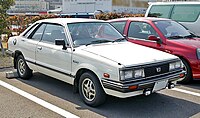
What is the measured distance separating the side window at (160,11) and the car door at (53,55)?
4.55 metres

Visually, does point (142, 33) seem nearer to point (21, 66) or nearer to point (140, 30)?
point (140, 30)

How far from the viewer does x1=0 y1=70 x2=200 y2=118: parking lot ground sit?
416cm

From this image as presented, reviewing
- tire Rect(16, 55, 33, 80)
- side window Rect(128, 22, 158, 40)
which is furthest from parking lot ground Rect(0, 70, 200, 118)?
side window Rect(128, 22, 158, 40)

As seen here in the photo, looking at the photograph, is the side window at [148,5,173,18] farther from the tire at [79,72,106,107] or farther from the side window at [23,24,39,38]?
the tire at [79,72,106,107]

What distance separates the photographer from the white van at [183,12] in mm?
8094

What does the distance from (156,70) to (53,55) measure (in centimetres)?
208

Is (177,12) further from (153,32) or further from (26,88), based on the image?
(26,88)

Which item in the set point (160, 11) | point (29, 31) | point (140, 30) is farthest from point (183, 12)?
point (29, 31)

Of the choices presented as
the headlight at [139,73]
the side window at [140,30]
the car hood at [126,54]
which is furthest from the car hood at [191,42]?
the headlight at [139,73]

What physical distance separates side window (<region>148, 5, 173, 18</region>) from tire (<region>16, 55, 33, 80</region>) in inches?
191

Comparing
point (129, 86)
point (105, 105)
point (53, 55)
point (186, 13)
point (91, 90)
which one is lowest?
point (105, 105)

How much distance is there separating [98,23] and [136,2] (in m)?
46.9

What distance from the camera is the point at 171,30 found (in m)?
6.50

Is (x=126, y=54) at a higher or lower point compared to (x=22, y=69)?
higher
